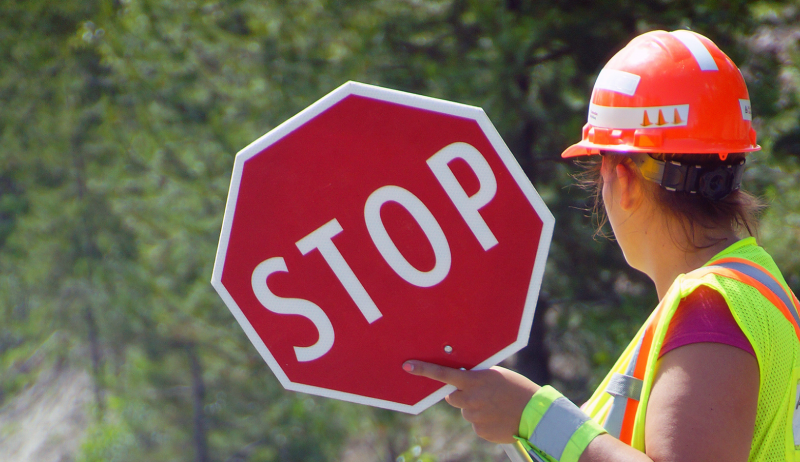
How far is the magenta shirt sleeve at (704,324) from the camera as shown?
2.36 feet

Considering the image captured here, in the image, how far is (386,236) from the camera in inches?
34.8

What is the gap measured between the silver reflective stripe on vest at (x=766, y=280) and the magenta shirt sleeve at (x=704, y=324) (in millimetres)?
75

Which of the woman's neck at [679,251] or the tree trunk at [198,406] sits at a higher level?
the woman's neck at [679,251]

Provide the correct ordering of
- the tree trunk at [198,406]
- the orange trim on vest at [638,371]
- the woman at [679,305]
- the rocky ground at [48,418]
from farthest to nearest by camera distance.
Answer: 1. the rocky ground at [48,418]
2. the tree trunk at [198,406]
3. the orange trim on vest at [638,371]
4. the woman at [679,305]

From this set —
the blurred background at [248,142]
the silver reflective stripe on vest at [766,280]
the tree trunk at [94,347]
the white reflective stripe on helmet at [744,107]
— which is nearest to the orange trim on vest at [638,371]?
the silver reflective stripe on vest at [766,280]

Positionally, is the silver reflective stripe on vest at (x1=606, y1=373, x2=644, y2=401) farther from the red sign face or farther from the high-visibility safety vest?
the red sign face

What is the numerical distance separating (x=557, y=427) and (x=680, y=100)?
0.46 metres

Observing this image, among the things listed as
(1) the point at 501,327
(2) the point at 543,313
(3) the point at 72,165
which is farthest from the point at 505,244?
(3) the point at 72,165

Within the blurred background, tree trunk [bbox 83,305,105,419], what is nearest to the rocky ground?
tree trunk [bbox 83,305,105,419]

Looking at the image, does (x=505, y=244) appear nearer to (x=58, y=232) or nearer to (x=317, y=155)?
(x=317, y=155)

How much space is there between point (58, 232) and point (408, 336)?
13.2 meters

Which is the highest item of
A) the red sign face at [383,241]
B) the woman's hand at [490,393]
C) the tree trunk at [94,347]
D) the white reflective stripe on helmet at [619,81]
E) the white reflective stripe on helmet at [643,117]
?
the white reflective stripe on helmet at [619,81]

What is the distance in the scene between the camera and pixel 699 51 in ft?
2.93

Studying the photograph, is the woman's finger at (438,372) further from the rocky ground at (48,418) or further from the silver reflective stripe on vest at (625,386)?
the rocky ground at (48,418)
